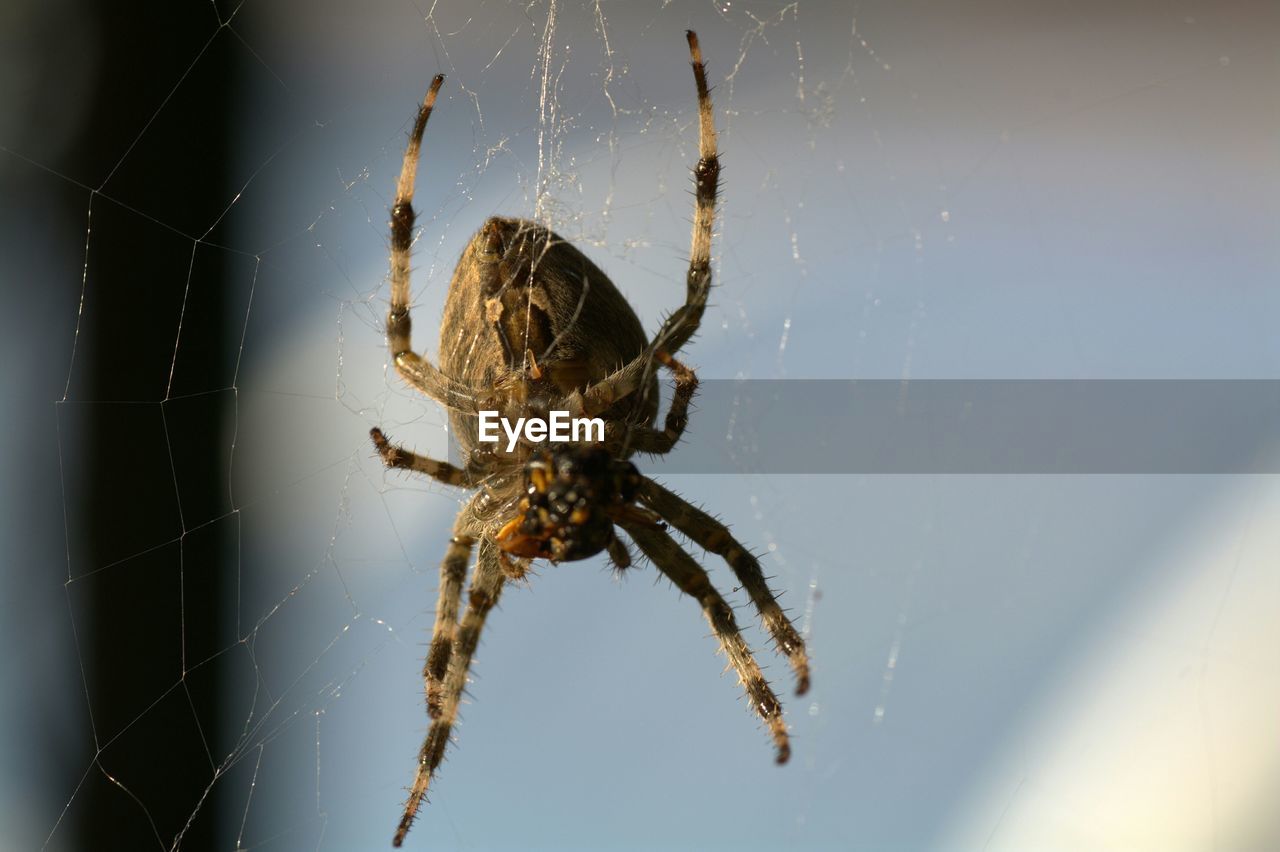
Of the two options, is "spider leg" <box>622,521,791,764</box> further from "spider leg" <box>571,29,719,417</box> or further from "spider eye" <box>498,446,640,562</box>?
"spider leg" <box>571,29,719,417</box>

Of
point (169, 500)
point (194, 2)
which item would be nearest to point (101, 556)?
point (169, 500)

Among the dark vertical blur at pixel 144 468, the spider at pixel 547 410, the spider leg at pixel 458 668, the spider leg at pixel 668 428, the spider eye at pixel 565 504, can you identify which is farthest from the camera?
the dark vertical blur at pixel 144 468

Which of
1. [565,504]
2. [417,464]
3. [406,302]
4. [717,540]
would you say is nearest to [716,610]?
[717,540]

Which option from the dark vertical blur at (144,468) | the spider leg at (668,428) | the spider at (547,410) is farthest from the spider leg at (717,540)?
the dark vertical blur at (144,468)

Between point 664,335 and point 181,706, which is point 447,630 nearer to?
point 664,335

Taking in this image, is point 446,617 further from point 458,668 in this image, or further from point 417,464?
point 417,464

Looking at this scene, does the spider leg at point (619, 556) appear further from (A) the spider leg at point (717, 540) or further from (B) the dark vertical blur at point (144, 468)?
(B) the dark vertical blur at point (144, 468)
